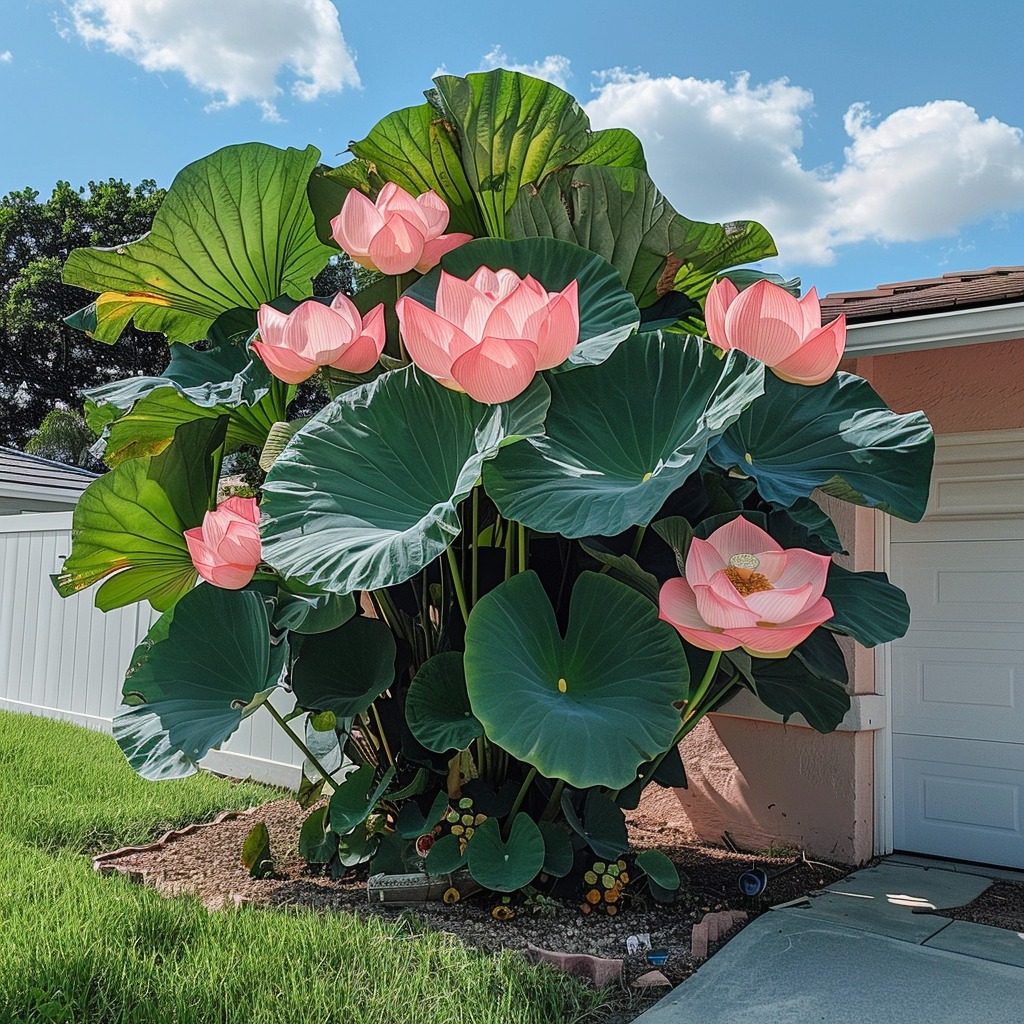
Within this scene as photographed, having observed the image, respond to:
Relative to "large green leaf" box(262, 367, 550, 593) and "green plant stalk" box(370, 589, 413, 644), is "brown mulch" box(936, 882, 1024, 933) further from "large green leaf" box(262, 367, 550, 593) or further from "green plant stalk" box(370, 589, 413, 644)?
"large green leaf" box(262, 367, 550, 593)

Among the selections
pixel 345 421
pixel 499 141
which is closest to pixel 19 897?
pixel 345 421

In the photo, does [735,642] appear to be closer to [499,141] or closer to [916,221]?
[499,141]

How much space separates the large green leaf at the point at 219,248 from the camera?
3.20 meters

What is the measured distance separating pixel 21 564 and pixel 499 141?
6.24 m

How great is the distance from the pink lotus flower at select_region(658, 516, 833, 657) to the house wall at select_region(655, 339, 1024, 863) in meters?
1.87

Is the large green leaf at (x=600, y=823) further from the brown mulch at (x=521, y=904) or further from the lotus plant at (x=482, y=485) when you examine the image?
the brown mulch at (x=521, y=904)

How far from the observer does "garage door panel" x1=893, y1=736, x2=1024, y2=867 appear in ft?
13.0

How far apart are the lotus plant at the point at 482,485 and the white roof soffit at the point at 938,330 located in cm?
69

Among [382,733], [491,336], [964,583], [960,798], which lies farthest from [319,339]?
[960,798]

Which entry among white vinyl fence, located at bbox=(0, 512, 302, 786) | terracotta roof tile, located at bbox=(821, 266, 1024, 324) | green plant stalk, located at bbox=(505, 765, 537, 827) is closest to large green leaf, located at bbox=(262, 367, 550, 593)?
green plant stalk, located at bbox=(505, 765, 537, 827)

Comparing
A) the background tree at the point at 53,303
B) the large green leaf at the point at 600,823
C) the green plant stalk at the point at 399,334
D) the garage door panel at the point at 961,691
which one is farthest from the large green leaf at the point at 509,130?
the background tree at the point at 53,303

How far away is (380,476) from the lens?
2.51 meters

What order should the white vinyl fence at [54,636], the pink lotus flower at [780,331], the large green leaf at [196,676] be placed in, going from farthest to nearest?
the white vinyl fence at [54,636]
the large green leaf at [196,676]
the pink lotus flower at [780,331]

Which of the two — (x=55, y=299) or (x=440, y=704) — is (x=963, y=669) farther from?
(x=55, y=299)
